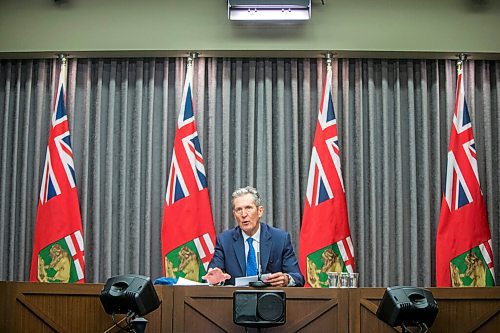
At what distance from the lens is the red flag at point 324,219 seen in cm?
667

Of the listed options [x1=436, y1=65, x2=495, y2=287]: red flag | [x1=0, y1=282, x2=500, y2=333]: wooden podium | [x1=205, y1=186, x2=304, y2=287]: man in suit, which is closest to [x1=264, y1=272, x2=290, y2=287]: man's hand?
[x1=0, y1=282, x2=500, y2=333]: wooden podium

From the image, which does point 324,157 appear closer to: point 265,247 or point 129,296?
point 265,247

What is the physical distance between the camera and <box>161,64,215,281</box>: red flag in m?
6.72

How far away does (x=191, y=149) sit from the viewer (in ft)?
22.6

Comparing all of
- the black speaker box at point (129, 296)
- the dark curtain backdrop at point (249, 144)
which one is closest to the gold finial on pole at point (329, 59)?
the dark curtain backdrop at point (249, 144)

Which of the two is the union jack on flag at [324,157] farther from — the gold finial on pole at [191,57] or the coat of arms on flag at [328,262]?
the gold finial on pole at [191,57]

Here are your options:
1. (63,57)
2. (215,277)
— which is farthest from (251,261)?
(63,57)

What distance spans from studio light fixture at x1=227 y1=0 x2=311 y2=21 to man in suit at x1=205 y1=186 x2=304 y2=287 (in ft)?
5.77

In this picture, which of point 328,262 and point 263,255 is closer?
point 263,255

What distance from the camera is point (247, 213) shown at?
18.6ft

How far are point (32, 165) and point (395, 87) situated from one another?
10.5 ft

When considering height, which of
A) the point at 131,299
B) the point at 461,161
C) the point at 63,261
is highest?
the point at 461,161

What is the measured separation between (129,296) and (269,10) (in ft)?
10.6

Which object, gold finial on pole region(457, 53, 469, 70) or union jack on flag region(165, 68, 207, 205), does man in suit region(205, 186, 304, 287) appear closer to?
union jack on flag region(165, 68, 207, 205)
